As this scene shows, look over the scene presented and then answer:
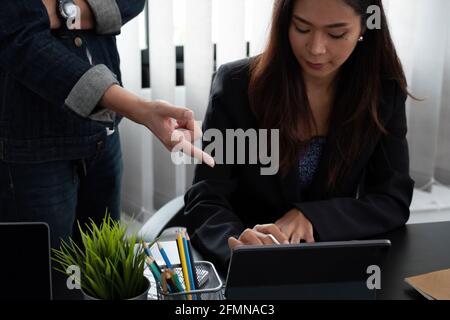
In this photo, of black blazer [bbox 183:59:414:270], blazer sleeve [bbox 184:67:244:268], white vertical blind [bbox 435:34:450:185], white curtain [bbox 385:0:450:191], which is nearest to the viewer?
blazer sleeve [bbox 184:67:244:268]

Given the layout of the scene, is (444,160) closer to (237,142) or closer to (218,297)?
(237,142)

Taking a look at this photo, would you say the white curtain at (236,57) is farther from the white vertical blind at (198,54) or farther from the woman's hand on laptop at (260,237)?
the woman's hand on laptop at (260,237)

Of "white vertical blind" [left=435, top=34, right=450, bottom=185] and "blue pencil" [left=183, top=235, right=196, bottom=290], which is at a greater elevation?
"blue pencil" [left=183, top=235, right=196, bottom=290]

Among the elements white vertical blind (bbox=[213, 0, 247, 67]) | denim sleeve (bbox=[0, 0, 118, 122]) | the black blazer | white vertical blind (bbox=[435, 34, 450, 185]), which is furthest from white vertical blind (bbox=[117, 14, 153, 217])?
white vertical blind (bbox=[435, 34, 450, 185])

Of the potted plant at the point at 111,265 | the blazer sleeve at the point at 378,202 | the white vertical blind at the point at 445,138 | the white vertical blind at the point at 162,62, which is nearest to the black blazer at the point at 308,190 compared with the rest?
the blazer sleeve at the point at 378,202

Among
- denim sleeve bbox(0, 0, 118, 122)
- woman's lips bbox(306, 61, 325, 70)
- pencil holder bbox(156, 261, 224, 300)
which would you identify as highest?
denim sleeve bbox(0, 0, 118, 122)

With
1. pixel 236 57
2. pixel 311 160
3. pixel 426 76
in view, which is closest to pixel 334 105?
pixel 311 160

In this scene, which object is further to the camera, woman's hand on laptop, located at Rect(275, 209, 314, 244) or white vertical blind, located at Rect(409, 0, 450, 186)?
white vertical blind, located at Rect(409, 0, 450, 186)

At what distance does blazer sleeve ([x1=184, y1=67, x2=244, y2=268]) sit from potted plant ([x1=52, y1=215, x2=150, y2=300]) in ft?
0.91

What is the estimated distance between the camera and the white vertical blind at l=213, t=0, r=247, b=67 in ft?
6.66

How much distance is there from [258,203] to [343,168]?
0.72ft

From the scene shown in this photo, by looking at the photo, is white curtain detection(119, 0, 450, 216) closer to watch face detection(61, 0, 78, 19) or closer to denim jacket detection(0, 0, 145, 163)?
denim jacket detection(0, 0, 145, 163)

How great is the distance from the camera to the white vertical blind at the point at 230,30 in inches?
79.9
